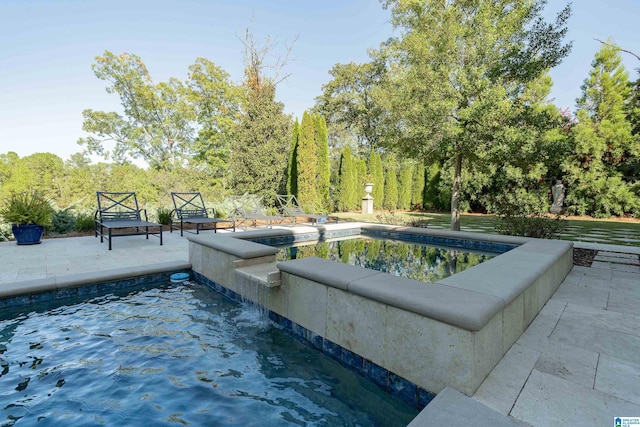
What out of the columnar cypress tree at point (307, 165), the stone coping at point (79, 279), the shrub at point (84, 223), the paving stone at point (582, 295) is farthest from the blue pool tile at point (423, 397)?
the columnar cypress tree at point (307, 165)

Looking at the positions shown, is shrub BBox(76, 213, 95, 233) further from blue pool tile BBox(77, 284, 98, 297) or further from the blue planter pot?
blue pool tile BBox(77, 284, 98, 297)

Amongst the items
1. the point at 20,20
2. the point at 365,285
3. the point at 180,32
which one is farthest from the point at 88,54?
the point at 365,285

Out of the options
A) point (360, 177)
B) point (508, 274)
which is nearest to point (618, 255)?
point (508, 274)

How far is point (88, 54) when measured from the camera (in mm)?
Result: 19172

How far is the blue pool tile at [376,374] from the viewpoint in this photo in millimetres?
2305

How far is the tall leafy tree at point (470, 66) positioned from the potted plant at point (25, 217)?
8.88 meters

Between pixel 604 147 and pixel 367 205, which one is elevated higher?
pixel 604 147

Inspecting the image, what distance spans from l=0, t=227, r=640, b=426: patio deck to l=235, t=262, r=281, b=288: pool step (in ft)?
5.72

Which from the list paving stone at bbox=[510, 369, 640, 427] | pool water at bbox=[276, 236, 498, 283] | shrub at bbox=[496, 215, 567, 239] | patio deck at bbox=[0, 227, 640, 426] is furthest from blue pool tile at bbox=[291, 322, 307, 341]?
shrub at bbox=[496, 215, 567, 239]

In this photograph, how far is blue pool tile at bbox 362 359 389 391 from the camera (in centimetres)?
230

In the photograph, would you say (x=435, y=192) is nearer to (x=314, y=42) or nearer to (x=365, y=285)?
(x=314, y=42)

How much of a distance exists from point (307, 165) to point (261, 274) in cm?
1000

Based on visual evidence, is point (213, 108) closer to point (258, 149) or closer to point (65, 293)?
point (258, 149)

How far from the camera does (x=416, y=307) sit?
2.06 m
